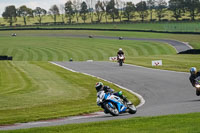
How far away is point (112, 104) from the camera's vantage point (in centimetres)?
1538

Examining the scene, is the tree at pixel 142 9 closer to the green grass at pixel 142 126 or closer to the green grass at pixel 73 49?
the green grass at pixel 73 49

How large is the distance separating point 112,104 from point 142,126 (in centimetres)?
359

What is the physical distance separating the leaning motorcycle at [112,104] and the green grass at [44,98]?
1.62m

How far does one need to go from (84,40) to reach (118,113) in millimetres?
83111

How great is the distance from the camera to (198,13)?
507ft

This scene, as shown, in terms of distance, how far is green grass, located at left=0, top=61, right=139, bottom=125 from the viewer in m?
16.2

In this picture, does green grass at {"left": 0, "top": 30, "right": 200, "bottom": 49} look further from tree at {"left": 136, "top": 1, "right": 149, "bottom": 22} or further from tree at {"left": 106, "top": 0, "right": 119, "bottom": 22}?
tree at {"left": 136, "top": 1, "right": 149, "bottom": 22}

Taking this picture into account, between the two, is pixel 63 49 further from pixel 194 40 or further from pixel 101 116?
pixel 101 116

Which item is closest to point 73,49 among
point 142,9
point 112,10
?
point 142,9

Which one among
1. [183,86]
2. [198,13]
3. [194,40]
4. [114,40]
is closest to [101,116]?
[183,86]

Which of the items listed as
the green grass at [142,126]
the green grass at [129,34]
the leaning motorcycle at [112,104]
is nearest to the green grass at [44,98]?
the leaning motorcycle at [112,104]

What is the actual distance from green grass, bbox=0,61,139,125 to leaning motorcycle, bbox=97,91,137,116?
1.62m

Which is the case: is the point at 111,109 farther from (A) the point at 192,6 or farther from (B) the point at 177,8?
(B) the point at 177,8

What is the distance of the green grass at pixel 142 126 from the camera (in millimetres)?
11148
